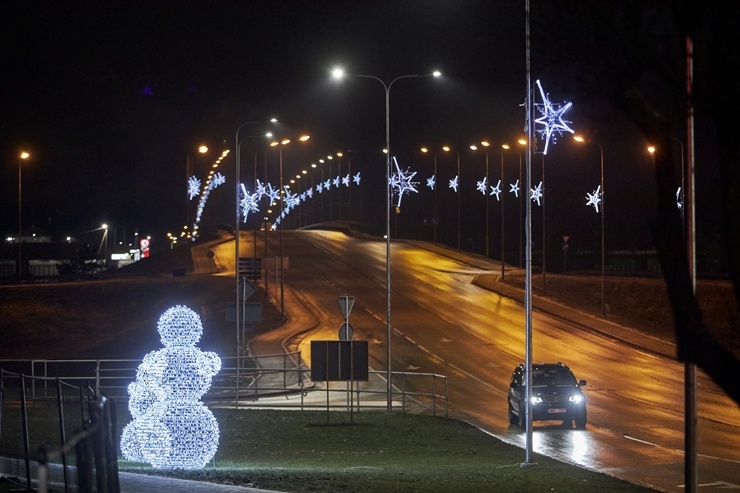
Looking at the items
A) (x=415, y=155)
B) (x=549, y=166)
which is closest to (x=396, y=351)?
(x=549, y=166)

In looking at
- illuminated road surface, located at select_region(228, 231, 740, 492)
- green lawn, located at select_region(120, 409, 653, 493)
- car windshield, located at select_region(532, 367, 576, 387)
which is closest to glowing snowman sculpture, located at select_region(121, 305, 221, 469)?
green lawn, located at select_region(120, 409, 653, 493)

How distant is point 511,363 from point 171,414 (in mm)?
27508

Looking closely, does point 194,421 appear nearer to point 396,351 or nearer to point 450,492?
point 450,492

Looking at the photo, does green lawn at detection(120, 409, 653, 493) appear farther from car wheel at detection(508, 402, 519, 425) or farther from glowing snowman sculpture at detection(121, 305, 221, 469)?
car wheel at detection(508, 402, 519, 425)

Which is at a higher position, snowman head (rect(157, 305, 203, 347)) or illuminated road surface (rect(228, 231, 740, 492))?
snowman head (rect(157, 305, 203, 347))

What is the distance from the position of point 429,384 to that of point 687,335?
3070 cm

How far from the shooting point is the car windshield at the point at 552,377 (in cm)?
2942

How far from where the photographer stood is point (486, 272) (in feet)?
270

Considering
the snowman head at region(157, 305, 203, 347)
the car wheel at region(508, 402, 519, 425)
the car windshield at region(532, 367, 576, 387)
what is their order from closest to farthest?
the snowman head at region(157, 305, 203, 347), the car windshield at region(532, 367, 576, 387), the car wheel at region(508, 402, 519, 425)

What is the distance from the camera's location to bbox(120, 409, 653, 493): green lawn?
16969 millimetres

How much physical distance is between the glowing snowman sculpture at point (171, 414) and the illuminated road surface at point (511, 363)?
27.5 ft

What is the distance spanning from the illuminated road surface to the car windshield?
1.30 m

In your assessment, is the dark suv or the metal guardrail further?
the metal guardrail

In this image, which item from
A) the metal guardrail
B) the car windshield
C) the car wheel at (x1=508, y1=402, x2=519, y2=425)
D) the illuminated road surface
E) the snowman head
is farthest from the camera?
the metal guardrail
